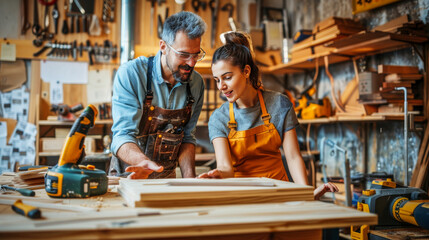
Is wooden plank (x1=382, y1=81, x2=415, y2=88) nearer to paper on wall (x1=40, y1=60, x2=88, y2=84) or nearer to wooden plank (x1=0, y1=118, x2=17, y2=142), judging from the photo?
paper on wall (x1=40, y1=60, x2=88, y2=84)

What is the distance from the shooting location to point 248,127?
206cm

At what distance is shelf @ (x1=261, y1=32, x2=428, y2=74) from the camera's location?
3.14 metres

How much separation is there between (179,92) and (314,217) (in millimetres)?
1426

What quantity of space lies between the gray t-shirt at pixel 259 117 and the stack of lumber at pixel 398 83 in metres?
1.59

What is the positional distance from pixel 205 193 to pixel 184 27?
120cm

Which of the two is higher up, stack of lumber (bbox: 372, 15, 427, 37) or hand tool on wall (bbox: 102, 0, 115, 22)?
hand tool on wall (bbox: 102, 0, 115, 22)

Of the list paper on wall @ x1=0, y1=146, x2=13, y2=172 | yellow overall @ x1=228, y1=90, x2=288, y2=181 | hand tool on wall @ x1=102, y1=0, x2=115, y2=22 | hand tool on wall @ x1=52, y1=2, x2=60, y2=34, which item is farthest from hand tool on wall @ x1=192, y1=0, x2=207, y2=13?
yellow overall @ x1=228, y1=90, x2=288, y2=181

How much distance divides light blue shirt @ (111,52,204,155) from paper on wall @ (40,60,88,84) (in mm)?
2776

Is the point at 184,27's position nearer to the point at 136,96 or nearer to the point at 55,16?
the point at 136,96

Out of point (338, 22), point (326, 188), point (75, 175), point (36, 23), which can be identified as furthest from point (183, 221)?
point (36, 23)

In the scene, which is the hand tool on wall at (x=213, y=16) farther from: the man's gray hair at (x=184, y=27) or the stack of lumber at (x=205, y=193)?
the stack of lumber at (x=205, y=193)

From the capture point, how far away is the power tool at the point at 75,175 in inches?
49.3

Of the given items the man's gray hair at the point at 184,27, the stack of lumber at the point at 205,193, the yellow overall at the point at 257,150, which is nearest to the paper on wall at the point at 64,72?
the man's gray hair at the point at 184,27

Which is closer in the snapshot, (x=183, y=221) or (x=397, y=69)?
(x=183, y=221)
